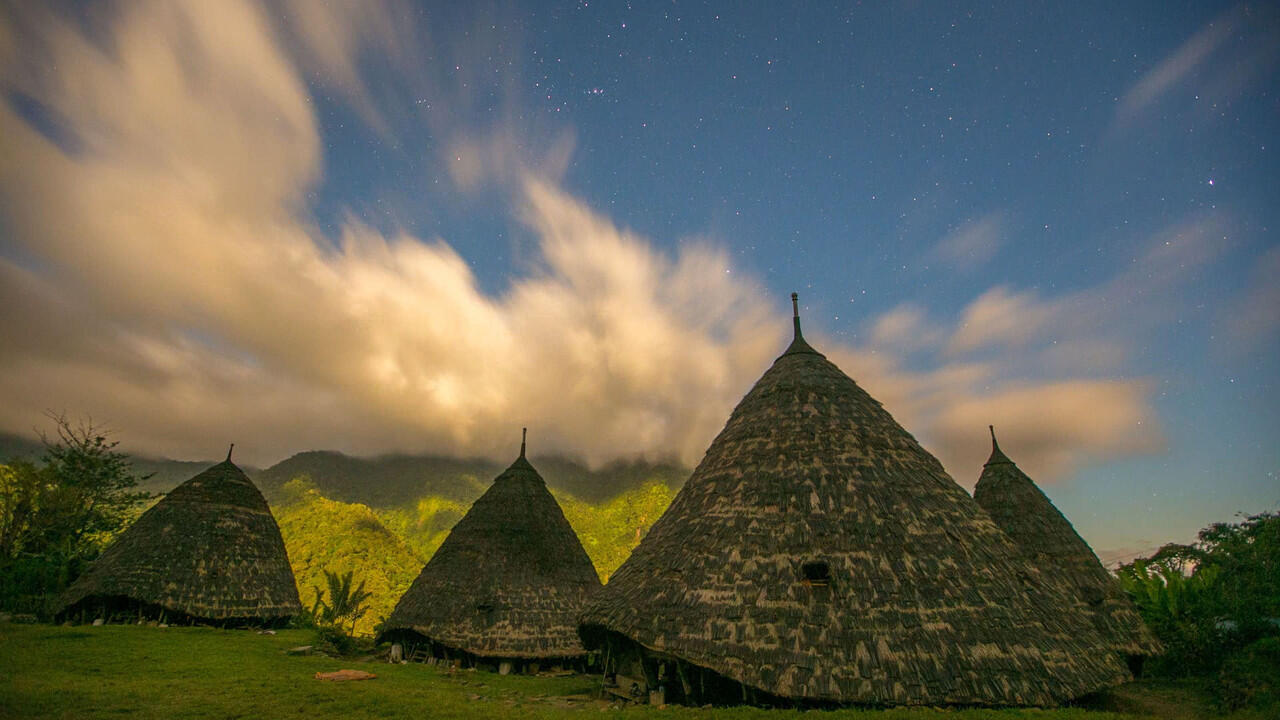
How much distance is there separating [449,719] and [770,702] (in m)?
5.06

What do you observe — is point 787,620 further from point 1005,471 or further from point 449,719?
point 1005,471

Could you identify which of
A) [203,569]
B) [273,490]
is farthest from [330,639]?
[273,490]

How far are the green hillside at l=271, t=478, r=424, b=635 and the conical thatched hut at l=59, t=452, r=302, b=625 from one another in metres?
15.1

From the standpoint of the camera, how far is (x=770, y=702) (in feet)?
26.5

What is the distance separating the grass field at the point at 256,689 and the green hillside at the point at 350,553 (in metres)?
21.2

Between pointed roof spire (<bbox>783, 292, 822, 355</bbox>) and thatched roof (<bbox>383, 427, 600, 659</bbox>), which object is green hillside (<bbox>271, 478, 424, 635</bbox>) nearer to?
thatched roof (<bbox>383, 427, 600, 659</bbox>)

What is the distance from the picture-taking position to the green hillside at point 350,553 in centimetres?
3697

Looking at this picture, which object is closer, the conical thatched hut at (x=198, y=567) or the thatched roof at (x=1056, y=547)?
the thatched roof at (x=1056, y=547)

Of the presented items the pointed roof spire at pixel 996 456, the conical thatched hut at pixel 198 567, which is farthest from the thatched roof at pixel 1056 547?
the conical thatched hut at pixel 198 567

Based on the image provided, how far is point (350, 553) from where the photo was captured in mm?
40531

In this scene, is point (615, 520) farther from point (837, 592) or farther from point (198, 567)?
point (837, 592)

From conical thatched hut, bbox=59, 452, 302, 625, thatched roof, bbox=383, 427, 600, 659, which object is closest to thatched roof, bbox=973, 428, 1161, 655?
thatched roof, bbox=383, 427, 600, 659

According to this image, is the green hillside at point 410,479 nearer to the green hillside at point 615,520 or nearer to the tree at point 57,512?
the green hillside at point 615,520

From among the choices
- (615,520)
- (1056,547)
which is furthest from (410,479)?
(1056,547)
